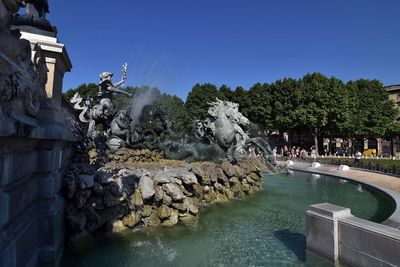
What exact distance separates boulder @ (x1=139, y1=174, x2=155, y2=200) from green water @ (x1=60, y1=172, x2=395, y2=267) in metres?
0.84

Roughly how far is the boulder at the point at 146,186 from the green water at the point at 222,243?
2.75ft

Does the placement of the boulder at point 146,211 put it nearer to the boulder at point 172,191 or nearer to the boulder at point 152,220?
the boulder at point 152,220

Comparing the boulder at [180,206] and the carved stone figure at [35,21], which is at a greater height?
the carved stone figure at [35,21]

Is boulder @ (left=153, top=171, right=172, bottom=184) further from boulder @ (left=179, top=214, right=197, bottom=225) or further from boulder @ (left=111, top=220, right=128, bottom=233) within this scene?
boulder @ (left=111, top=220, right=128, bottom=233)

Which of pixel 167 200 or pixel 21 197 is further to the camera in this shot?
pixel 167 200

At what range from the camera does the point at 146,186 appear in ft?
23.9

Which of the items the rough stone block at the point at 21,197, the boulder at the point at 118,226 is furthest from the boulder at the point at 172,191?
the rough stone block at the point at 21,197

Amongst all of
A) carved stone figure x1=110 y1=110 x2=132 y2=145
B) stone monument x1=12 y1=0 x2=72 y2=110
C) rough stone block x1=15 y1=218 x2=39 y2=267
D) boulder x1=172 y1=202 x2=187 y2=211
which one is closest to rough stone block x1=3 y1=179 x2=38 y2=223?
rough stone block x1=15 y1=218 x2=39 y2=267

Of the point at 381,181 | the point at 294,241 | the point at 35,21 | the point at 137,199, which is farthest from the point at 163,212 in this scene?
the point at 381,181

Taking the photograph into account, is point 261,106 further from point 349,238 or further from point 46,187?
point 46,187

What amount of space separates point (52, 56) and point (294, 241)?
20.3ft

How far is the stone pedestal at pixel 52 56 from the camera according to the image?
5.34m

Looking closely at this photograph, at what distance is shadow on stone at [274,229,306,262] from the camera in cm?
559

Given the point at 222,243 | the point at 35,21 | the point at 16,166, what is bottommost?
the point at 222,243
